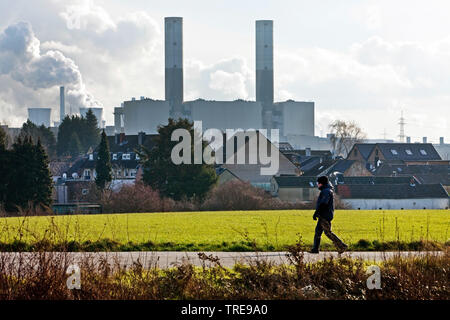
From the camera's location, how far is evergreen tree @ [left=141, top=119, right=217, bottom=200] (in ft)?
168

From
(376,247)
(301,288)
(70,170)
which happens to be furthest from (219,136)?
(301,288)

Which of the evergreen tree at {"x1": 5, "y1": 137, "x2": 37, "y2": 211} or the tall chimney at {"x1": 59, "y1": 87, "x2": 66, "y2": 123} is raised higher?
the tall chimney at {"x1": 59, "y1": 87, "x2": 66, "y2": 123}

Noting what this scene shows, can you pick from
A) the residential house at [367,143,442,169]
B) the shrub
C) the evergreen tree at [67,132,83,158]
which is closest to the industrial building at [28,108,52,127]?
the evergreen tree at [67,132,83,158]

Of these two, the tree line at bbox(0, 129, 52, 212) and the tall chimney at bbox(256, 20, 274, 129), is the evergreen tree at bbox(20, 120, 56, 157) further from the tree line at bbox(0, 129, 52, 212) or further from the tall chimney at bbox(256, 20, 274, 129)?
the tree line at bbox(0, 129, 52, 212)

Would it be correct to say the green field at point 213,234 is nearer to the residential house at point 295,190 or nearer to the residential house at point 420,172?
the residential house at point 295,190

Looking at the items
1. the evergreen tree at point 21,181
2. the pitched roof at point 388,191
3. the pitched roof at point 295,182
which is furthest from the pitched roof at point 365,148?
the evergreen tree at point 21,181

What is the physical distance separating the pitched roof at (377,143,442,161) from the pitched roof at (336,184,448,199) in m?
26.0

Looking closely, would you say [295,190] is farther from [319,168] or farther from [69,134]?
[69,134]

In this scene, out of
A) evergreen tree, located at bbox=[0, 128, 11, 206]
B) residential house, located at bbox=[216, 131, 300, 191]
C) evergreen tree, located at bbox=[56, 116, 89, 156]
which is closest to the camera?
evergreen tree, located at bbox=[0, 128, 11, 206]

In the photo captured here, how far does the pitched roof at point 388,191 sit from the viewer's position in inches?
2373

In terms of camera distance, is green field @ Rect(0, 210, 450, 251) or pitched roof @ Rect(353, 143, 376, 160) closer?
green field @ Rect(0, 210, 450, 251)

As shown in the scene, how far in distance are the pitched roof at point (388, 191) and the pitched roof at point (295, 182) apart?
258cm
